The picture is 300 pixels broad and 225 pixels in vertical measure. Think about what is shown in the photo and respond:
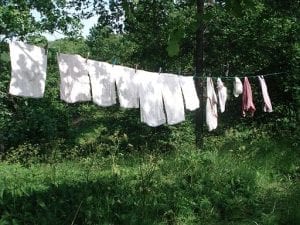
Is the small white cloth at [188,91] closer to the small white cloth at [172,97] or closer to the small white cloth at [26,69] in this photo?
the small white cloth at [172,97]

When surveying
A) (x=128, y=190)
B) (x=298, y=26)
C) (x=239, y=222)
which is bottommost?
(x=239, y=222)

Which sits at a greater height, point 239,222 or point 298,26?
point 298,26

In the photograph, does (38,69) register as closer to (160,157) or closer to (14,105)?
(160,157)

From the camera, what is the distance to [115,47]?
28812 mm

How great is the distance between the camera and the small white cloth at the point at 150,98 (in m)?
6.76

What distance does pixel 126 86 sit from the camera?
6477 mm

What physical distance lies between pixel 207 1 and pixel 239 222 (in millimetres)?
5989

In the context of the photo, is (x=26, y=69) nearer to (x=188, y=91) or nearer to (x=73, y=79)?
(x=73, y=79)

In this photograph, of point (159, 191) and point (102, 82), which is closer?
point (159, 191)

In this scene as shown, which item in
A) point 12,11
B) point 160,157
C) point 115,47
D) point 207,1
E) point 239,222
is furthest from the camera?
point 115,47

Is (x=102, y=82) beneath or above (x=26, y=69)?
beneath

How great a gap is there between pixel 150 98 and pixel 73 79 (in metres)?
1.50

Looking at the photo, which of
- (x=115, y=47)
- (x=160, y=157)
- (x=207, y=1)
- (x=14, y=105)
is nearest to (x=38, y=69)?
(x=160, y=157)

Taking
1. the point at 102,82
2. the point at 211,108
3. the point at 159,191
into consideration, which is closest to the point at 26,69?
the point at 102,82
